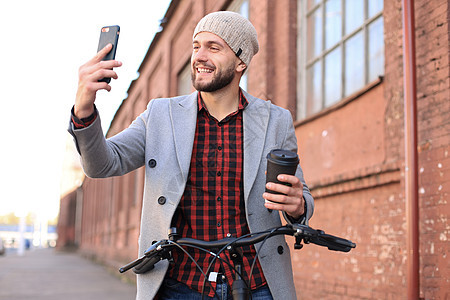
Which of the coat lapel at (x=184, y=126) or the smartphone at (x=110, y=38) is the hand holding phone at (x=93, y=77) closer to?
the smartphone at (x=110, y=38)

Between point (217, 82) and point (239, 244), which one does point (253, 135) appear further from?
point (239, 244)

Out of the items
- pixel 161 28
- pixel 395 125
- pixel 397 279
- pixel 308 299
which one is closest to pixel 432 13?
pixel 395 125

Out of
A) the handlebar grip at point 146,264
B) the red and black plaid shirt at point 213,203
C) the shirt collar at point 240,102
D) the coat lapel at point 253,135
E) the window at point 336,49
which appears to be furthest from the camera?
the window at point 336,49

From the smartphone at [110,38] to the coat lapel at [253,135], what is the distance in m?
0.72

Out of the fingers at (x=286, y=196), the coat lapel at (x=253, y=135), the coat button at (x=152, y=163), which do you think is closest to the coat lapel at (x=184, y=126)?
the coat button at (x=152, y=163)

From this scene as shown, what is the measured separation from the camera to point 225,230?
221 centimetres

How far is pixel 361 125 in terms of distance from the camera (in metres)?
6.09

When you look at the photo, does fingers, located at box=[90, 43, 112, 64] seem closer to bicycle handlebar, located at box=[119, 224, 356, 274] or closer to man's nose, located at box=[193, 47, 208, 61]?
man's nose, located at box=[193, 47, 208, 61]

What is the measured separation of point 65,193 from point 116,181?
40.3 metres

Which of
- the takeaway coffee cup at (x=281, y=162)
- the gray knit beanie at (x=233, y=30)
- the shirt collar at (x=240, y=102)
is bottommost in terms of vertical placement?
the takeaway coffee cup at (x=281, y=162)

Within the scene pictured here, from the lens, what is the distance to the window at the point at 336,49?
20.5 feet

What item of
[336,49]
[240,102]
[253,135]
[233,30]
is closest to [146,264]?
[253,135]

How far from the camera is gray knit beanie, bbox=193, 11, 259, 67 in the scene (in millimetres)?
2285

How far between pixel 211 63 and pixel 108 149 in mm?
561
